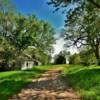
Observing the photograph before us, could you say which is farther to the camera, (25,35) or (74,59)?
(74,59)

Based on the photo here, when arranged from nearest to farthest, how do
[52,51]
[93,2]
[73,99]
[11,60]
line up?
[73,99]
[93,2]
[11,60]
[52,51]

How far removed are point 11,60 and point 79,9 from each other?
41.1m

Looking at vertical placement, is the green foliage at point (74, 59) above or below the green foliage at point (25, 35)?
below

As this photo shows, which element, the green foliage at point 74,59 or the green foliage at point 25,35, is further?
the green foliage at point 74,59

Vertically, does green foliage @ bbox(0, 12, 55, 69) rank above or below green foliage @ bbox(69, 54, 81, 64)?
above

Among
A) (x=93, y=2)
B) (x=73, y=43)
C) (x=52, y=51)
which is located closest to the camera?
(x=93, y=2)

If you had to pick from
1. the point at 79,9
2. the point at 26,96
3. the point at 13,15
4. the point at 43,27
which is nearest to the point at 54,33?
the point at 43,27

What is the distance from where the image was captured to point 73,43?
59.6m

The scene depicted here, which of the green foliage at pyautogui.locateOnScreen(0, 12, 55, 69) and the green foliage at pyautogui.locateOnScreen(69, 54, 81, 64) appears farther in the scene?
the green foliage at pyautogui.locateOnScreen(69, 54, 81, 64)

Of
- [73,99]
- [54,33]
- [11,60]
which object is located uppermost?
[54,33]

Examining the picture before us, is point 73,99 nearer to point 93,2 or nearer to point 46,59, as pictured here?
point 93,2

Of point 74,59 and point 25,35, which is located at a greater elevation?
point 25,35

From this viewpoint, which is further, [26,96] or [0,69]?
[0,69]

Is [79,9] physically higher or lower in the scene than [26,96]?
higher
